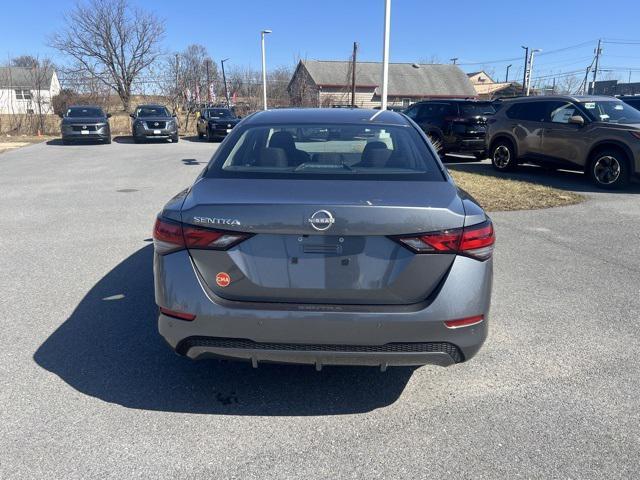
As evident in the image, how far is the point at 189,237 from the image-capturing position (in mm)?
2562

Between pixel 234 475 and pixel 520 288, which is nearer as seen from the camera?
pixel 234 475

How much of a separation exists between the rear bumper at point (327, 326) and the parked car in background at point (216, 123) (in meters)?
21.8

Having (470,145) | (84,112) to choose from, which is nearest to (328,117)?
(470,145)

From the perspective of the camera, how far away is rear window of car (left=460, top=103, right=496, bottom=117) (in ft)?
46.3

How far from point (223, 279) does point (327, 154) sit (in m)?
1.41

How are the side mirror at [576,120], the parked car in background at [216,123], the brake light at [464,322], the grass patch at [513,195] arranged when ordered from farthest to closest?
the parked car in background at [216,123]
the side mirror at [576,120]
the grass patch at [513,195]
the brake light at [464,322]

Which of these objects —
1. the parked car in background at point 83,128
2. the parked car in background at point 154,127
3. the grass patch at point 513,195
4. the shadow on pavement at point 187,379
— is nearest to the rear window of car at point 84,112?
the parked car in background at point 83,128

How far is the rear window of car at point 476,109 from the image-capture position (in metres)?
14.1

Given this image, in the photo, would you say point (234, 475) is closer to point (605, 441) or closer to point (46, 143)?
point (605, 441)

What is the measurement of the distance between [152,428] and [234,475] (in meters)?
0.61

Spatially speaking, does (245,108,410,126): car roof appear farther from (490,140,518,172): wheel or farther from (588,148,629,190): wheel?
(490,140,518,172): wheel

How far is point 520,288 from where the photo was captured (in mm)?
4852

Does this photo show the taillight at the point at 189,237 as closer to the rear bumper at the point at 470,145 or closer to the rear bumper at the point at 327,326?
the rear bumper at the point at 327,326

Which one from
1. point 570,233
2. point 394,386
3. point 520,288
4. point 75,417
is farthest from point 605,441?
point 570,233
